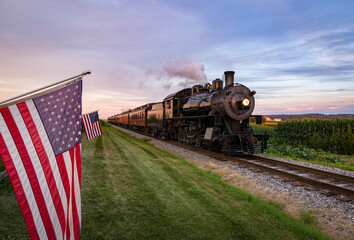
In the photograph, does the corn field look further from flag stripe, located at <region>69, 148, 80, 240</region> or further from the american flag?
flag stripe, located at <region>69, 148, 80, 240</region>

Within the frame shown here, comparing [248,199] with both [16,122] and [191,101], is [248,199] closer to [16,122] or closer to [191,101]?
[16,122]

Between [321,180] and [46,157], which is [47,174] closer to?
[46,157]

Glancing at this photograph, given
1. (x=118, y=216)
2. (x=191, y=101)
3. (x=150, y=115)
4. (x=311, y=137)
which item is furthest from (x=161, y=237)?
(x=150, y=115)

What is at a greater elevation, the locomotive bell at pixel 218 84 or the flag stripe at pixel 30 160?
the locomotive bell at pixel 218 84

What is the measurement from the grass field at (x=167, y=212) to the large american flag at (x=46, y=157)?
1.10 metres

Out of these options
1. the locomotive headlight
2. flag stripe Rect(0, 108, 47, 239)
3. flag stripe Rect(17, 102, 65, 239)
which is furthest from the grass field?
the locomotive headlight

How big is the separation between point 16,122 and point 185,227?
2.95 metres

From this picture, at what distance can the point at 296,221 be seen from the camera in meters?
4.64

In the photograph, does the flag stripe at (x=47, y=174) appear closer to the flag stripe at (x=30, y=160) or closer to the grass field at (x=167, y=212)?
the flag stripe at (x=30, y=160)

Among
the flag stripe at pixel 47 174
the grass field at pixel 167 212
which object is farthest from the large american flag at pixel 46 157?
the grass field at pixel 167 212

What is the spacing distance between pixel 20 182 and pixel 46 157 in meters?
0.36

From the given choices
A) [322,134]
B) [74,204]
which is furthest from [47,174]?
[322,134]

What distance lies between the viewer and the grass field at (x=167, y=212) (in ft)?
13.0

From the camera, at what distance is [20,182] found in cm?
261
